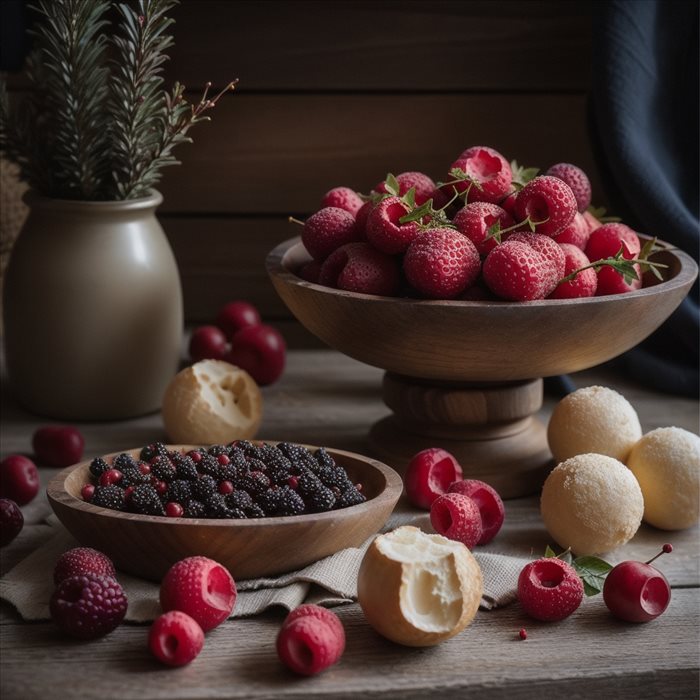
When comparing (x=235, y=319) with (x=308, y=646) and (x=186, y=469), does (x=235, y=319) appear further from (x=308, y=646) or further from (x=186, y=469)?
(x=308, y=646)

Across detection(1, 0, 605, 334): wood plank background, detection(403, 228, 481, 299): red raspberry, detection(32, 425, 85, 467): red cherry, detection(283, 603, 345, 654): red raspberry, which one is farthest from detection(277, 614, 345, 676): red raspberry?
detection(1, 0, 605, 334): wood plank background

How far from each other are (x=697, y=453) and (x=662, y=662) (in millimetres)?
239

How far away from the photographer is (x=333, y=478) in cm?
83

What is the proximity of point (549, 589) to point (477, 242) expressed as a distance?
1.04 ft

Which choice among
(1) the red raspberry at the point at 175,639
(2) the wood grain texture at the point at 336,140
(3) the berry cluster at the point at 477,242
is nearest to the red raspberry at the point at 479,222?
(3) the berry cluster at the point at 477,242

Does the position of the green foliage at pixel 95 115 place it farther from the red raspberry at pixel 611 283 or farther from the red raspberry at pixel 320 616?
the red raspberry at pixel 320 616

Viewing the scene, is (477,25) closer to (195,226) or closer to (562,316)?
(195,226)

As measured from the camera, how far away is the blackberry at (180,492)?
80cm

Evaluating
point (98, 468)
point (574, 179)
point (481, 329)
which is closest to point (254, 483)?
point (98, 468)

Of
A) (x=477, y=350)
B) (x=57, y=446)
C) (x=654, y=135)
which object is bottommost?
(x=57, y=446)

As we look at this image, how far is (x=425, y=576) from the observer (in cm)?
71

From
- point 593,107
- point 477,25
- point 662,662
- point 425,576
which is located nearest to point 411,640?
point 425,576

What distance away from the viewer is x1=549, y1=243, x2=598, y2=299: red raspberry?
95cm

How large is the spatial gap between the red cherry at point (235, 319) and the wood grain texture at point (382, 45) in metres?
0.31
